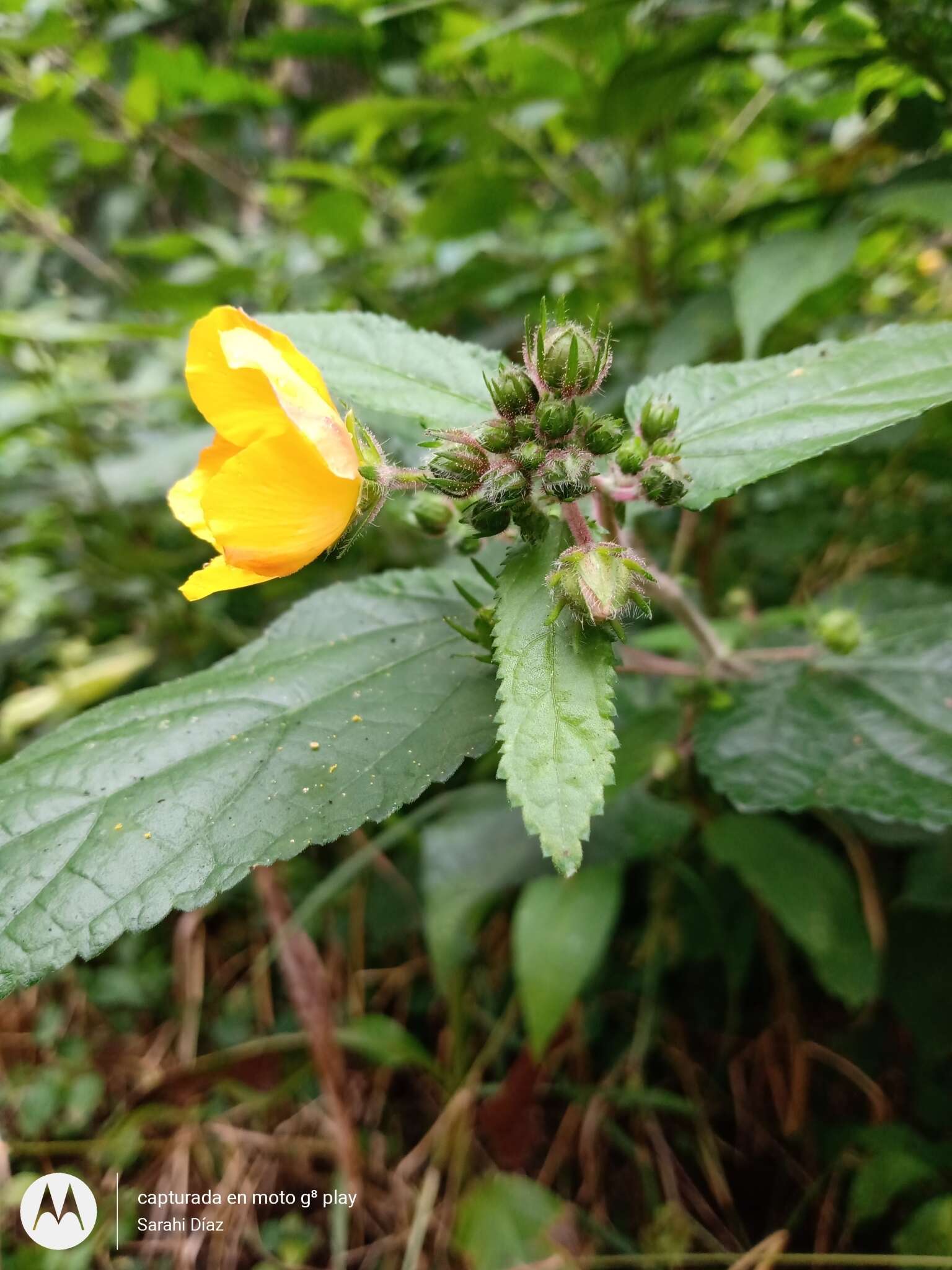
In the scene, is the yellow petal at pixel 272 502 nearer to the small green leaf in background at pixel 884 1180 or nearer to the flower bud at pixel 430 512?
the flower bud at pixel 430 512

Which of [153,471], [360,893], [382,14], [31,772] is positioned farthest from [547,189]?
[31,772]

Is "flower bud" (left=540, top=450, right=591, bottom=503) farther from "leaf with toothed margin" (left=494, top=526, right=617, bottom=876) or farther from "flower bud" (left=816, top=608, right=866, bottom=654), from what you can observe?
"flower bud" (left=816, top=608, right=866, bottom=654)

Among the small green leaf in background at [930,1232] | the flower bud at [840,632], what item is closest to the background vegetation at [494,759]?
the small green leaf in background at [930,1232]

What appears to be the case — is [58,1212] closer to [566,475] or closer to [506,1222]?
[506,1222]

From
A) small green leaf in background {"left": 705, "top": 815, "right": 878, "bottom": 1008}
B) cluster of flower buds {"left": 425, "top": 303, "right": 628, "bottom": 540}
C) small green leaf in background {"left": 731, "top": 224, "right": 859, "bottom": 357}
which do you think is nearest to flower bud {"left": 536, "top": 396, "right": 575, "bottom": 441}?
cluster of flower buds {"left": 425, "top": 303, "right": 628, "bottom": 540}

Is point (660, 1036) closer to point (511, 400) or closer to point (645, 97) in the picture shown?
point (511, 400)
